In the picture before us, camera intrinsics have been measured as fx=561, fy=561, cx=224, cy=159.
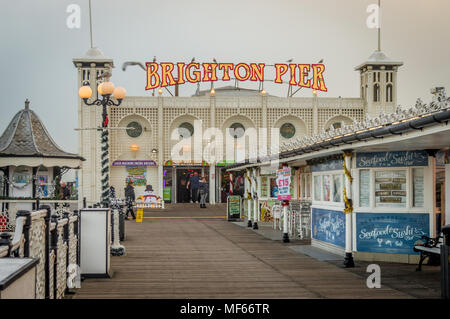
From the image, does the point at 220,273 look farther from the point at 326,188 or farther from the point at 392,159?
the point at 326,188

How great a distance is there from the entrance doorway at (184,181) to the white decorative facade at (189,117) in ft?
0.38

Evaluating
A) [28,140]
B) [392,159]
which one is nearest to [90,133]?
[28,140]

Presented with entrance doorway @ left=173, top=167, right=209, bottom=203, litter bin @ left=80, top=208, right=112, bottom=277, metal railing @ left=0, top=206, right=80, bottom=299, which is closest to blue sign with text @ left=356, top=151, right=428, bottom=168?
litter bin @ left=80, top=208, right=112, bottom=277

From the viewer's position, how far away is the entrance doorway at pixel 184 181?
3609cm

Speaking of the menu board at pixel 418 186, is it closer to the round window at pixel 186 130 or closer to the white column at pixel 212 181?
the white column at pixel 212 181

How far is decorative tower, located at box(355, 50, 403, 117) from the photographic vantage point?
35.9 m

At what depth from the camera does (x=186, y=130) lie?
3594 centimetres

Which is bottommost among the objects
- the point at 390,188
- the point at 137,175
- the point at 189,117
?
the point at 390,188

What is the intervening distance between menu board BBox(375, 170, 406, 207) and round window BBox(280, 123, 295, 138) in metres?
25.1

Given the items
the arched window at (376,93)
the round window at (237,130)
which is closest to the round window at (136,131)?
the round window at (237,130)

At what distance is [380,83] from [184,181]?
14.1m

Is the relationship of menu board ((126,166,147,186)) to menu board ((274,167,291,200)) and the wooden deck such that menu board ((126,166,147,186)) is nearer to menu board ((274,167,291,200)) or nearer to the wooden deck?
the wooden deck

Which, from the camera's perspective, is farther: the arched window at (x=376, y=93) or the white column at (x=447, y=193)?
the arched window at (x=376, y=93)
